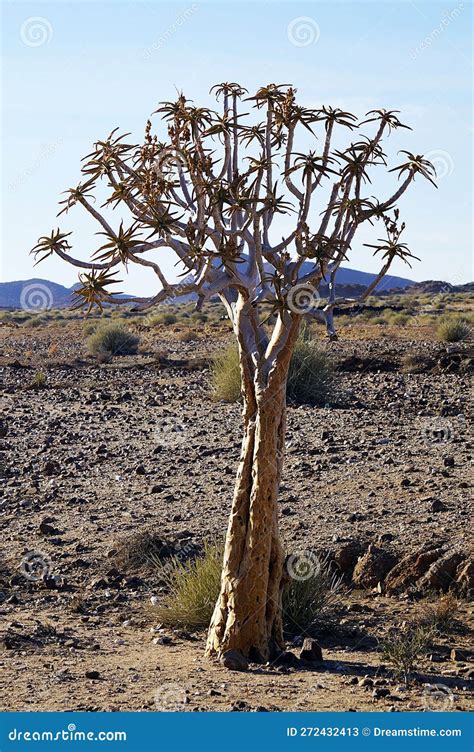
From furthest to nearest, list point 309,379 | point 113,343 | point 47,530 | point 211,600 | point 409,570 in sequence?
point 113,343 < point 309,379 < point 47,530 < point 409,570 < point 211,600

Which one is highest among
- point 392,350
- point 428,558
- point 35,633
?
point 392,350

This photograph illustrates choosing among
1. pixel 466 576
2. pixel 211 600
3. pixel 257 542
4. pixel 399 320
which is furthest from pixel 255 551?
pixel 399 320

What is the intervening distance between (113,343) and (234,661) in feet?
72.4

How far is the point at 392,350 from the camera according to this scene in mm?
23000

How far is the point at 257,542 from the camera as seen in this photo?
649 cm

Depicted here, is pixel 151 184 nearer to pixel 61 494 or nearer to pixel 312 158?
pixel 312 158

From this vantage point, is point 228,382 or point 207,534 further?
point 228,382

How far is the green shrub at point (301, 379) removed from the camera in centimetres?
1602

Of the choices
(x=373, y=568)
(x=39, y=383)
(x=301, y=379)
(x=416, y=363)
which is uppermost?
(x=416, y=363)

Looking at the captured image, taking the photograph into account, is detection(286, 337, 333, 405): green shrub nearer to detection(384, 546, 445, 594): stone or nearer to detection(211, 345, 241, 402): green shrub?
detection(211, 345, 241, 402): green shrub

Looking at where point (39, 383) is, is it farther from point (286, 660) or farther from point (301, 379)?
point (286, 660)

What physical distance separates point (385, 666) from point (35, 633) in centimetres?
240

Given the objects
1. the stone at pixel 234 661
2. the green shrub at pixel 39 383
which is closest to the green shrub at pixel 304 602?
the stone at pixel 234 661

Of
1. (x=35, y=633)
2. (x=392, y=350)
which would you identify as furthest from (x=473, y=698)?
(x=392, y=350)
